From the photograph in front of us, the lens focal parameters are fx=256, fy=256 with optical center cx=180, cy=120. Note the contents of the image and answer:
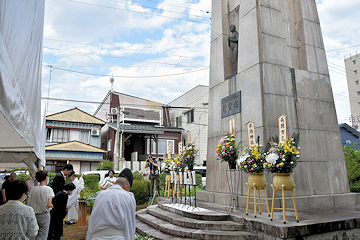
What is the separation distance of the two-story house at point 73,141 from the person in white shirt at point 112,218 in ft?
76.5

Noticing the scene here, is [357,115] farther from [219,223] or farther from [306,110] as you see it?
[219,223]

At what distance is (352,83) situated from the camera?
2055 inches

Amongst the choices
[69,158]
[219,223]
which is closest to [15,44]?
[219,223]

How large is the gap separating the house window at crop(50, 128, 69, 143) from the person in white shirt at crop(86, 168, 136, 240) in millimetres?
26343

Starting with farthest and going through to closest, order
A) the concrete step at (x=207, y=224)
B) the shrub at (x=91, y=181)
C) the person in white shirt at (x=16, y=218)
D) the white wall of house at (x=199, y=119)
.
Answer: the white wall of house at (x=199, y=119)
the shrub at (x=91, y=181)
the concrete step at (x=207, y=224)
the person in white shirt at (x=16, y=218)

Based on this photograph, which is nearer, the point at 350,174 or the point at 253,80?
the point at 253,80

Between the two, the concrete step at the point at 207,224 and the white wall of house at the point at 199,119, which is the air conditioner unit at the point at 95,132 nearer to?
the white wall of house at the point at 199,119

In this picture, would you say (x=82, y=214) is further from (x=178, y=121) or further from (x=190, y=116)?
(x=178, y=121)

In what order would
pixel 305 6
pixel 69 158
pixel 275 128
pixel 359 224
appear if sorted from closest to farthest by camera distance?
1. pixel 359 224
2. pixel 275 128
3. pixel 305 6
4. pixel 69 158

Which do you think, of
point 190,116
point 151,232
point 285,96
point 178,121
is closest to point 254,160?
point 285,96

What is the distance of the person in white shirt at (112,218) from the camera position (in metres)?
2.88

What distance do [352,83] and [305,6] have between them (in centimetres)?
5223

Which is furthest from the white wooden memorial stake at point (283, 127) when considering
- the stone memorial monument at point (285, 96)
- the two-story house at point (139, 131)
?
the two-story house at point (139, 131)

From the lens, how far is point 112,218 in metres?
2.89
